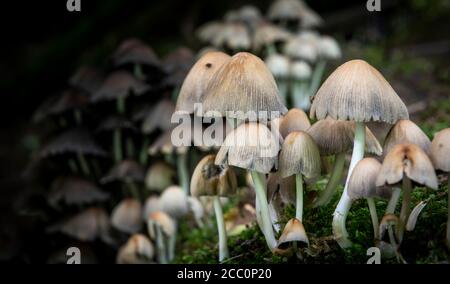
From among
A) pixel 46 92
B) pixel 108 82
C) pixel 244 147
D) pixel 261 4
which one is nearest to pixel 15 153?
pixel 46 92

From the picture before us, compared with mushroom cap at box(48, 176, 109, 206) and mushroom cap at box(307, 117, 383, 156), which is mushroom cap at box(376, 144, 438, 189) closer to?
mushroom cap at box(307, 117, 383, 156)

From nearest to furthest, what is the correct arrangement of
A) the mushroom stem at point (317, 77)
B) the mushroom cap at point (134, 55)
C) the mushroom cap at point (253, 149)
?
the mushroom cap at point (253, 149) < the mushroom cap at point (134, 55) < the mushroom stem at point (317, 77)

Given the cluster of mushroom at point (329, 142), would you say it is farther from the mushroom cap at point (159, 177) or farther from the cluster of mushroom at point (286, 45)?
the cluster of mushroom at point (286, 45)

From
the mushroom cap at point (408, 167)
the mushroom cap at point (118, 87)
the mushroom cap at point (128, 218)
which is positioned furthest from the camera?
the mushroom cap at point (118, 87)

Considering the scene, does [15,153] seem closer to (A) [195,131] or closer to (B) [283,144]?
(A) [195,131]

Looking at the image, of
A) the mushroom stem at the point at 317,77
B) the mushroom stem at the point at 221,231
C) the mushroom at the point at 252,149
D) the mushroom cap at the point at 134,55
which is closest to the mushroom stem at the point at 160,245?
the mushroom stem at the point at 221,231

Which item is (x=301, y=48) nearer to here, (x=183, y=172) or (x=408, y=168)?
(x=183, y=172)

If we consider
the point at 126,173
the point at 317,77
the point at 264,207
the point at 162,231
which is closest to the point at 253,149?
the point at 264,207
